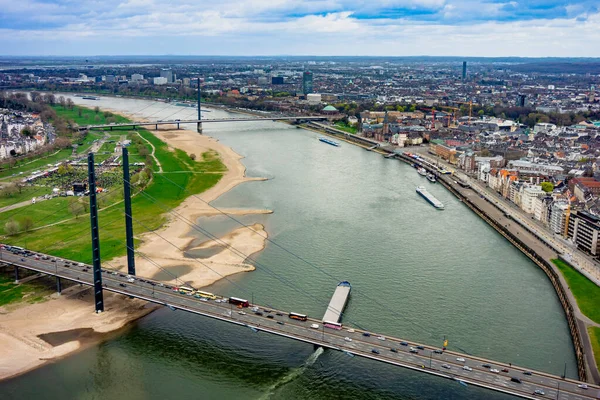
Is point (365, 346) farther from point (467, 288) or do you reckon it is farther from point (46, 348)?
point (46, 348)

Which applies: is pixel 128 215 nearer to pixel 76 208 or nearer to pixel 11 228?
pixel 11 228

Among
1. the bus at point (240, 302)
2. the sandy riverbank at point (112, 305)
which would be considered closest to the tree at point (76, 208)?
the sandy riverbank at point (112, 305)

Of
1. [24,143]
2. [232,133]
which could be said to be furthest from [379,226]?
[232,133]

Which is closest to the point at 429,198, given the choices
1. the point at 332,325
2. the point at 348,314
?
the point at 348,314

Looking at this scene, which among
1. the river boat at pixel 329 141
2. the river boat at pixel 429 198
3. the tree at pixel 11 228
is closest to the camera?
the tree at pixel 11 228

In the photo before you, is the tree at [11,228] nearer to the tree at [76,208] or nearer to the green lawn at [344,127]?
the tree at [76,208]

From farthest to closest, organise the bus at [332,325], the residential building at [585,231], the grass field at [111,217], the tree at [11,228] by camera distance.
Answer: the tree at [11,228] < the grass field at [111,217] < the residential building at [585,231] < the bus at [332,325]
